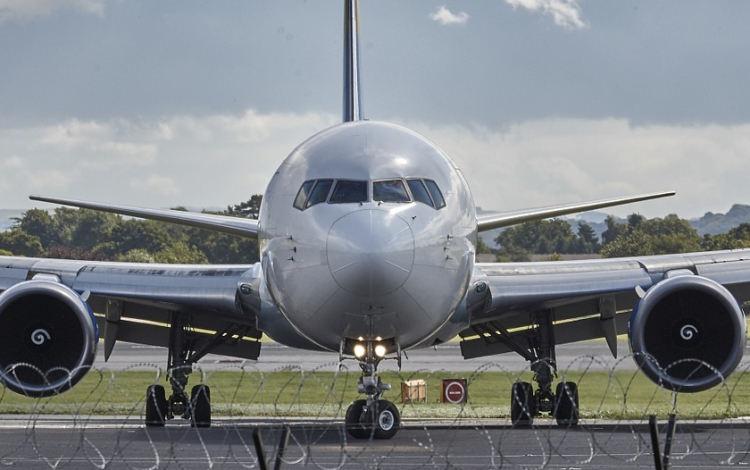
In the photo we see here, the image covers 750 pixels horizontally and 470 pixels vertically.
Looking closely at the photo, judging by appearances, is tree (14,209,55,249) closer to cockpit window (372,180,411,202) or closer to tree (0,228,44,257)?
tree (0,228,44,257)

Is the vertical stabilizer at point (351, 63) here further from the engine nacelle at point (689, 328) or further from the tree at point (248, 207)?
the tree at point (248, 207)

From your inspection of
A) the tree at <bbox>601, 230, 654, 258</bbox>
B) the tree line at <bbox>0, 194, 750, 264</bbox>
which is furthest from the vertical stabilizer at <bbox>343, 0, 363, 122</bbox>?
the tree at <bbox>601, 230, 654, 258</bbox>

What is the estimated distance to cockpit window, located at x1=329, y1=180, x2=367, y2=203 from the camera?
48.0 ft

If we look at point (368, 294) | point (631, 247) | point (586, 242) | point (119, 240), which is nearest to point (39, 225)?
point (119, 240)

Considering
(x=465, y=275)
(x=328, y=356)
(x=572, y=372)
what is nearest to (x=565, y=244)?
(x=328, y=356)

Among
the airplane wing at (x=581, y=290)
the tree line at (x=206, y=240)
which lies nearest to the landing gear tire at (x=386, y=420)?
the airplane wing at (x=581, y=290)

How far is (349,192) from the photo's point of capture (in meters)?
14.7

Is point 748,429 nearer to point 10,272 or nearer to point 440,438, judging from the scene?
point 440,438

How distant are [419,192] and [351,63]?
9061 mm

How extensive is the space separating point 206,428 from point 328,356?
17.0 m

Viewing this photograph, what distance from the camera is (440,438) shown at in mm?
17328

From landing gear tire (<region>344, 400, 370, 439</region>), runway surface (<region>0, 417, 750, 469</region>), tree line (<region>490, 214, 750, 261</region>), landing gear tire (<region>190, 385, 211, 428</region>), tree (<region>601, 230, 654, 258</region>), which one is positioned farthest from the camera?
tree (<region>601, 230, 654, 258</region>)

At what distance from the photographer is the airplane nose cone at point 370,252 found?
538 inches

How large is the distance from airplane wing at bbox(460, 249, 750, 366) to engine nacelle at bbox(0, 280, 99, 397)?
5322 mm
